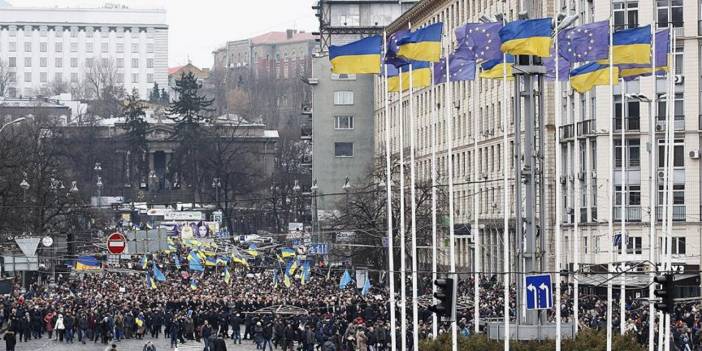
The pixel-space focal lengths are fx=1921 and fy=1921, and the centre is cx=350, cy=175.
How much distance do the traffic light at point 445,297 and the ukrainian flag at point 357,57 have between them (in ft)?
30.5

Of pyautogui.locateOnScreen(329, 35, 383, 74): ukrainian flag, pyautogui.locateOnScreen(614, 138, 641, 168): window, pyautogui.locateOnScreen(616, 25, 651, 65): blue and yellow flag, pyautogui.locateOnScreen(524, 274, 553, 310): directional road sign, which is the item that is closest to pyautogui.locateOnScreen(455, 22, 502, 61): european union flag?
pyautogui.locateOnScreen(329, 35, 383, 74): ukrainian flag

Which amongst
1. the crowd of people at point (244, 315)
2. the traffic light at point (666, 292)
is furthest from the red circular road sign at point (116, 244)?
the traffic light at point (666, 292)

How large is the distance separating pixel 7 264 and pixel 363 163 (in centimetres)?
7428

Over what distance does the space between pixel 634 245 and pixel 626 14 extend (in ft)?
33.2

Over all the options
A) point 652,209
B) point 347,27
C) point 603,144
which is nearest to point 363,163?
point 347,27

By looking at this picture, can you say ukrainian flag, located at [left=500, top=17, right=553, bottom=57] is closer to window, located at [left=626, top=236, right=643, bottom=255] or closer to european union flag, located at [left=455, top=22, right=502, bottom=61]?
european union flag, located at [left=455, top=22, right=502, bottom=61]

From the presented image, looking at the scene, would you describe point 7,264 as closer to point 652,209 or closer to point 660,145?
point 660,145

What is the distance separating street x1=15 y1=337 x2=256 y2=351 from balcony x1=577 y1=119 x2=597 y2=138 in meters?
19.3

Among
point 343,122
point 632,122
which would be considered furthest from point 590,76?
point 343,122

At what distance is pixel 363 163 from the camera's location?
14300cm

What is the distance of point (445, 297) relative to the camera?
122 feet

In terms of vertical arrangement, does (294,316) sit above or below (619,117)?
below

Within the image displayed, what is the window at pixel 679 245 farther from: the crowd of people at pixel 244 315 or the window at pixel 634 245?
the crowd of people at pixel 244 315

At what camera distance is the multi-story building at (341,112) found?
5556 inches
